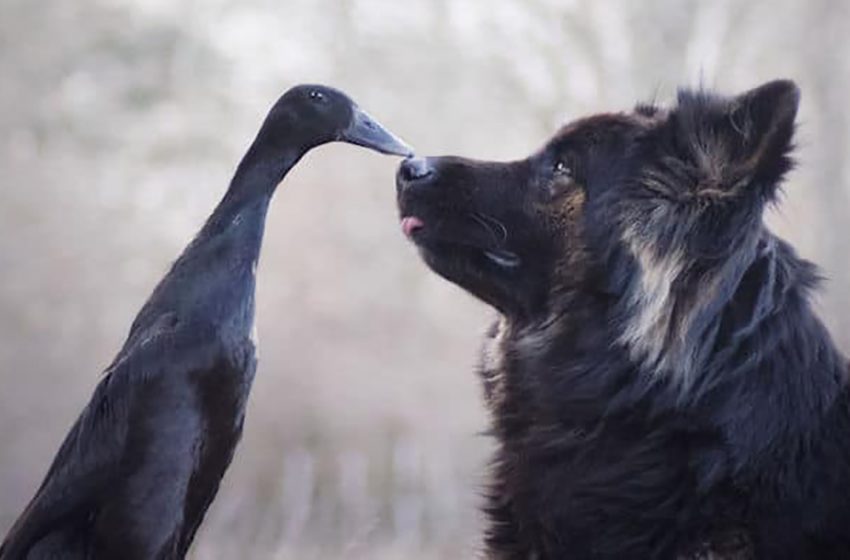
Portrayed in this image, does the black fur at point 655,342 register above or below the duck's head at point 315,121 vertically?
below

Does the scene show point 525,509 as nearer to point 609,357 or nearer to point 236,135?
point 609,357

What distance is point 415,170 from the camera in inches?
71.7

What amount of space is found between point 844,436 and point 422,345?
68.0 inches

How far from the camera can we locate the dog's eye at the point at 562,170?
175cm

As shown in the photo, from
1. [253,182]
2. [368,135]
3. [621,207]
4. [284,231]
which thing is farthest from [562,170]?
[284,231]

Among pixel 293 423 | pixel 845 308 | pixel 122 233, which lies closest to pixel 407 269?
pixel 293 423

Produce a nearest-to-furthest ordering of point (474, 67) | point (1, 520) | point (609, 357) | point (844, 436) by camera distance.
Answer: point (844, 436)
point (609, 357)
point (1, 520)
point (474, 67)

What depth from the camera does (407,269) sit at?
3.23 meters

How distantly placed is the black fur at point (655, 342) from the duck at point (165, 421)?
0.30 metres

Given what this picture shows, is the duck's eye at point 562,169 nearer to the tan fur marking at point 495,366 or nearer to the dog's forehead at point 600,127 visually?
the dog's forehead at point 600,127

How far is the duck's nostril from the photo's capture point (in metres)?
1.82

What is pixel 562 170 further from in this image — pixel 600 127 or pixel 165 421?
pixel 165 421

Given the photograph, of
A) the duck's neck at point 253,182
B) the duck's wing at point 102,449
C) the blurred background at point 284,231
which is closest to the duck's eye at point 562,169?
the duck's neck at point 253,182

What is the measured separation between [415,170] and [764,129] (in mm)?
503
